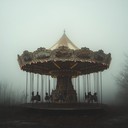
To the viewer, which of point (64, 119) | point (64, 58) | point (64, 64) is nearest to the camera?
point (64, 119)

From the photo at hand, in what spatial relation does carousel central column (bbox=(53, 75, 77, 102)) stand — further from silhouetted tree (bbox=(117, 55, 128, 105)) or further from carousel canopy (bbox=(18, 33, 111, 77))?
silhouetted tree (bbox=(117, 55, 128, 105))

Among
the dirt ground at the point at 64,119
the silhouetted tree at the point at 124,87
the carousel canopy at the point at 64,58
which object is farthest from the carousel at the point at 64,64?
the silhouetted tree at the point at 124,87

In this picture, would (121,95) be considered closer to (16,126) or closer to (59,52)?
(59,52)

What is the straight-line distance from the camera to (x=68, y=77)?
18.8 m

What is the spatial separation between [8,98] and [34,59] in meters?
40.5

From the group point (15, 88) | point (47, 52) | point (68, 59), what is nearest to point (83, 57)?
point (68, 59)

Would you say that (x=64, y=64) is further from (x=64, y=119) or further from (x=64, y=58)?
(x=64, y=119)

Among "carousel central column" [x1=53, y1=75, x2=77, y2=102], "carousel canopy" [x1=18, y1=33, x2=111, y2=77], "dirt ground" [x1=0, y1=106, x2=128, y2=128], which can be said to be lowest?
"dirt ground" [x1=0, y1=106, x2=128, y2=128]

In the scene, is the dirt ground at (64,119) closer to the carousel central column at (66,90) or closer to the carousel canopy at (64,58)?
the carousel central column at (66,90)

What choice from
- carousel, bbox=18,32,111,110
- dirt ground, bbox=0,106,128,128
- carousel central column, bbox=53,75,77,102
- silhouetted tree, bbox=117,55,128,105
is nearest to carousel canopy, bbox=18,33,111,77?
carousel, bbox=18,32,111,110

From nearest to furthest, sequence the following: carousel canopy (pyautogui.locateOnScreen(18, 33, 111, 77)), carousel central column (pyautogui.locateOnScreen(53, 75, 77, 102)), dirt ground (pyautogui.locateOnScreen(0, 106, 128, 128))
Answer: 1. dirt ground (pyautogui.locateOnScreen(0, 106, 128, 128))
2. carousel canopy (pyautogui.locateOnScreen(18, 33, 111, 77))
3. carousel central column (pyautogui.locateOnScreen(53, 75, 77, 102))

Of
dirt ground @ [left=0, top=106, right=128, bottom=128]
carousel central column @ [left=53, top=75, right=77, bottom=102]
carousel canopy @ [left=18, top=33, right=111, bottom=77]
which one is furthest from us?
carousel central column @ [left=53, top=75, right=77, bottom=102]

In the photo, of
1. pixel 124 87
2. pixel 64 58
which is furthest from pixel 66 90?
pixel 124 87

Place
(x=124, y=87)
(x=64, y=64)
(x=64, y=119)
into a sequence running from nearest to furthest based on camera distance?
(x=64, y=119) → (x=64, y=64) → (x=124, y=87)
